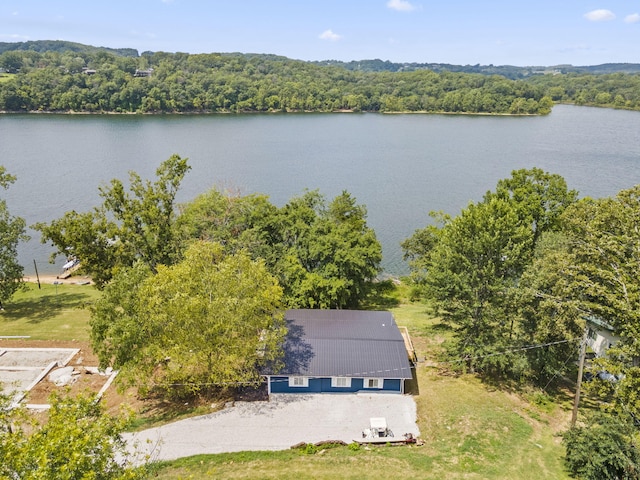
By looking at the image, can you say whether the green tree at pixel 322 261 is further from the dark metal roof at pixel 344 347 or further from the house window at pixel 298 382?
the house window at pixel 298 382

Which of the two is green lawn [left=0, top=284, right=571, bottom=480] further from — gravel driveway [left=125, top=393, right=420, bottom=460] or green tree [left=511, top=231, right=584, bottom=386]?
green tree [left=511, top=231, right=584, bottom=386]

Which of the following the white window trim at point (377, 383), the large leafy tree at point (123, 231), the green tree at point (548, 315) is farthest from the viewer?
the large leafy tree at point (123, 231)

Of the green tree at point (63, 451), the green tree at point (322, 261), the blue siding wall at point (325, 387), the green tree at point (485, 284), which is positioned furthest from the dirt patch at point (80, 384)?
the green tree at point (485, 284)

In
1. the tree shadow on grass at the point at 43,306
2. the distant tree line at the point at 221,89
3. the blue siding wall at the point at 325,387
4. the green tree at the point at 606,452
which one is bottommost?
the tree shadow on grass at the point at 43,306

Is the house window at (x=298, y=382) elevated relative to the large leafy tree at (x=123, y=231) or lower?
lower

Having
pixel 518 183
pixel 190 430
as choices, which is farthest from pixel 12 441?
pixel 518 183

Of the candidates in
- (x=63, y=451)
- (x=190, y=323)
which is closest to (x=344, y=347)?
(x=190, y=323)

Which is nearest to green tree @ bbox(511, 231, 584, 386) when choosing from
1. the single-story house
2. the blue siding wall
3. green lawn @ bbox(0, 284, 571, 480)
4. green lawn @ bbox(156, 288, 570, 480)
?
green lawn @ bbox(0, 284, 571, 480)
